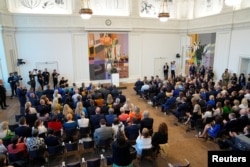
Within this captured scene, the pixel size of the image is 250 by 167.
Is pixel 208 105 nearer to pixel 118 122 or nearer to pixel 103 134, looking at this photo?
pixel 118 122

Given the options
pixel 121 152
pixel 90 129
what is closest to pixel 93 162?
pixel 121 152

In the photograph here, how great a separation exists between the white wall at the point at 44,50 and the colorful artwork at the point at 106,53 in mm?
1507

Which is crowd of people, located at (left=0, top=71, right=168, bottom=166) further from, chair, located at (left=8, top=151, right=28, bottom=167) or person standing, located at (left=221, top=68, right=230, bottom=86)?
person standing, located at (left=221, top=68, right=230, bottom=86)

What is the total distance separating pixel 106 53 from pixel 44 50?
4131 mm

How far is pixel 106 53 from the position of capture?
531 inches

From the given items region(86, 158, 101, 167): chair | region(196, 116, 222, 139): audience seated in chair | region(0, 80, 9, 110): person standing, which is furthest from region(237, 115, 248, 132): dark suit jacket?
region(0, 80, 9, 110): person standing

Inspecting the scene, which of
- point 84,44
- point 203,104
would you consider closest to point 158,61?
point 84,44

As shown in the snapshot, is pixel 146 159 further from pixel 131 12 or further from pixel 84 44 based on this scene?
pixel 131 12

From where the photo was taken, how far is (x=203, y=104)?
22.9ft

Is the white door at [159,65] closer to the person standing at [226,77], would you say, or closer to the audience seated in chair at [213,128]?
the person standing at [226,77]

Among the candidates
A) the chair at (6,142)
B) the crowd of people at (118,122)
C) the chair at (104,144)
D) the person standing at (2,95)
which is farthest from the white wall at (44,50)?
the chair at (104,144)

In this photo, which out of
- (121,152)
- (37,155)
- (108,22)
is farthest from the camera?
(108,22)

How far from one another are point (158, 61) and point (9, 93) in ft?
35.2

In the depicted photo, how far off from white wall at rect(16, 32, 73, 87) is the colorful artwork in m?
1.51
